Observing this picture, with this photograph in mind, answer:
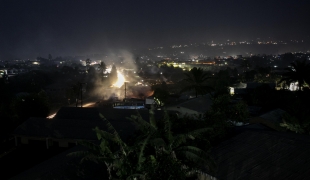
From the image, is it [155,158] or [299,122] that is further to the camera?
[299,122]

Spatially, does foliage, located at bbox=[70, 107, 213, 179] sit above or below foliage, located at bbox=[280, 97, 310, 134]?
above

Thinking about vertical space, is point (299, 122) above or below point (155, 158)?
below

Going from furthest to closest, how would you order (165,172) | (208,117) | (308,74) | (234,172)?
1. (308,74)
2. (208,117)
3. (234,172)
4. (165,172)

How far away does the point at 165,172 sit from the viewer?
685 centimetres

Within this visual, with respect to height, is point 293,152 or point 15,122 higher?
point 293,152

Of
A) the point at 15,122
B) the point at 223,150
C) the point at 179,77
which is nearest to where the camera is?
the point at 223,150

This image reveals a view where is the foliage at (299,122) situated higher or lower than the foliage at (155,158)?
lower

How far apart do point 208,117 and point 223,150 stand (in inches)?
117

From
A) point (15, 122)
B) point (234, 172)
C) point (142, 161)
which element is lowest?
point (15, 122)

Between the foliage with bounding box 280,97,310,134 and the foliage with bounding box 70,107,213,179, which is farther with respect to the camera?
the foliage with bounding box 280,97,310,134

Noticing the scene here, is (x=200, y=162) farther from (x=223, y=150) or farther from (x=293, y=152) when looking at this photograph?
(x=293, y=152)

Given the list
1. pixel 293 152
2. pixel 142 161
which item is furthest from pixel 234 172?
pixel 142 161

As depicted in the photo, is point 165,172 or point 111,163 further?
point 111,163

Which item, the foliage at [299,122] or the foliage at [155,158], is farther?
the foliage at [299,122]
